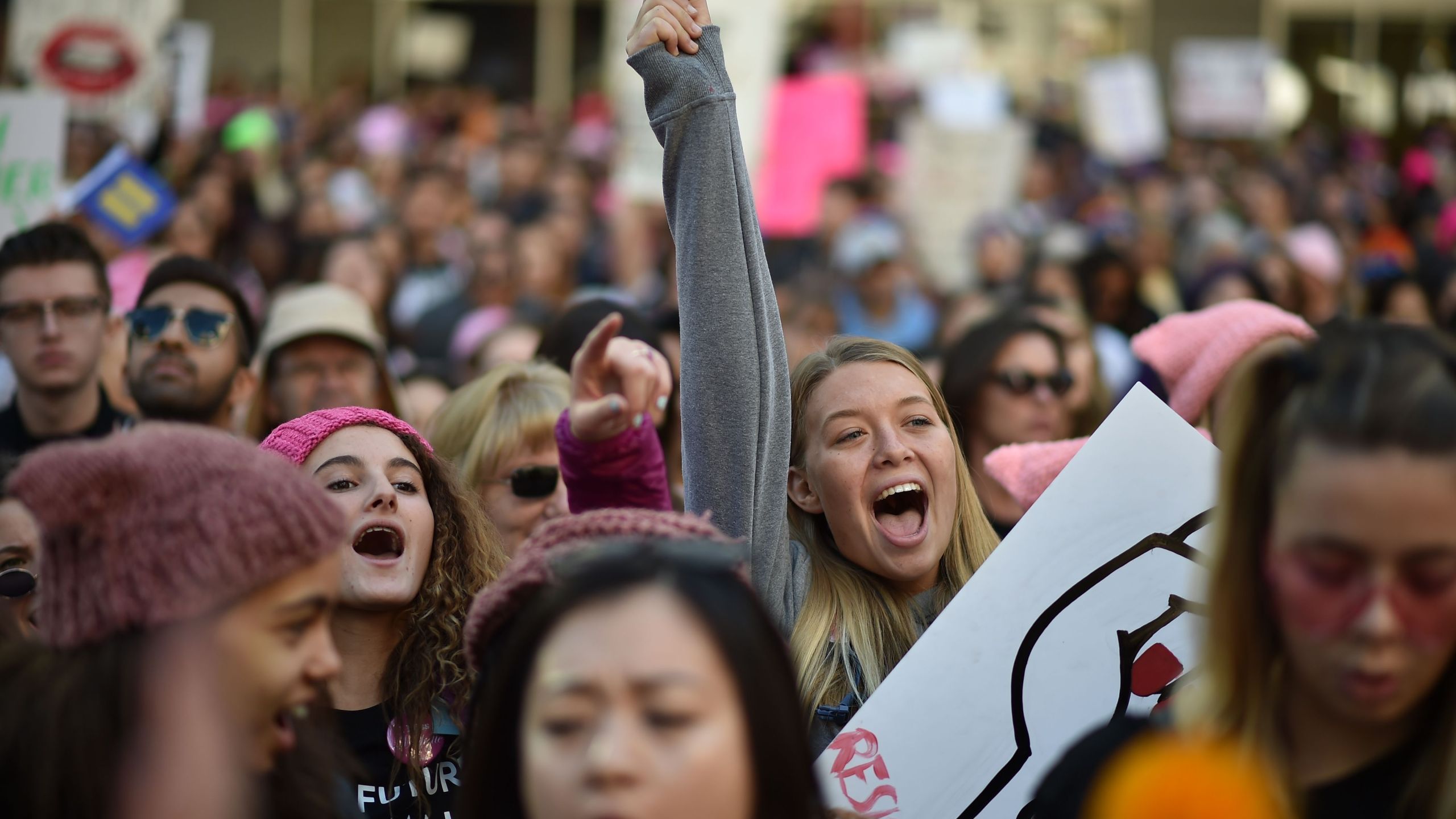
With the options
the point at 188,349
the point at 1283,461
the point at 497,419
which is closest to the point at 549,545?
the point at 1283,461

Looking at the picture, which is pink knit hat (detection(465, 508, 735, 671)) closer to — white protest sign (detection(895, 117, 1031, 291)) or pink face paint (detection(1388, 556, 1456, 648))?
pink face paint (detection(1388, 556, 1456, 648))

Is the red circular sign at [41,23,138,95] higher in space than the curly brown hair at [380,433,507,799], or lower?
higher

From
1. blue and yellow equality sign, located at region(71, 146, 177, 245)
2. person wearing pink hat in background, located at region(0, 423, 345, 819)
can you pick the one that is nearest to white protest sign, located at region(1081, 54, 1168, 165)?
blue and yellow equality sign, located at region(71, 146, 177, 245)

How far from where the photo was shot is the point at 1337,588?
160 centimetres

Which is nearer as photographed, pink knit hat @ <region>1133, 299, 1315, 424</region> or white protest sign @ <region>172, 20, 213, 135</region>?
pink knit hat @ <region>1133, 299, 1315, 424</region>

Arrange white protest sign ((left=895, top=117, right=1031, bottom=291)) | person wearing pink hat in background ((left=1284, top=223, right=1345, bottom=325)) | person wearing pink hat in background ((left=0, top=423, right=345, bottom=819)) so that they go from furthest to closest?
white protest sign ((left=895, top=117, right=1031, bottom=291))
person wearing pink hat in background ((left=1284, top=223, right=1345, bottom=325))
person wearing pink hat in background ((left=0, top=423, right=345, bottom=819))

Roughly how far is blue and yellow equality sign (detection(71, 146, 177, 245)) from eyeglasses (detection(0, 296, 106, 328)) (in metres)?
1.83

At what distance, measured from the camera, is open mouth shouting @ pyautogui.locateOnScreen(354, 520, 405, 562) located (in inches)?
107

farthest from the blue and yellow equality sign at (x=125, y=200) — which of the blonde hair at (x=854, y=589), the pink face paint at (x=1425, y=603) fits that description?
the pink face paint at (x=1425, y=603)

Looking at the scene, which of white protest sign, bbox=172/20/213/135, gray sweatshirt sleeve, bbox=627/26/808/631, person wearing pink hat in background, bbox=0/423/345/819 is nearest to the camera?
person wearing pink hat in background, bbox=0/423/345/819

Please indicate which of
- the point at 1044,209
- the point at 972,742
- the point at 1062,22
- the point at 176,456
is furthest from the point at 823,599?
the point at 1062,22

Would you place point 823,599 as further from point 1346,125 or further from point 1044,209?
point 1346,125

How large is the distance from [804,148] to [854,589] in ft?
23.4

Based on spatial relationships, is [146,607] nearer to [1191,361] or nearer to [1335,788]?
[1335,788]
